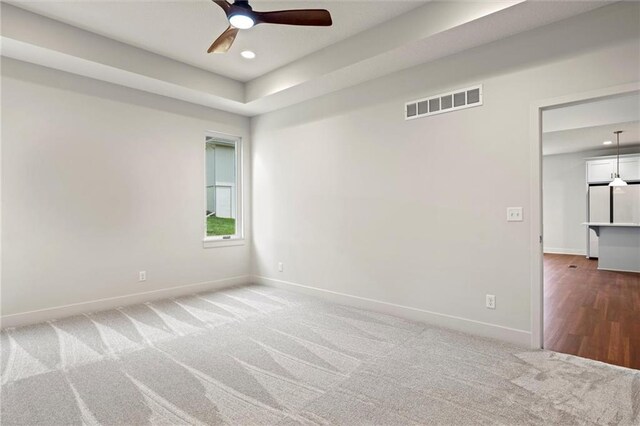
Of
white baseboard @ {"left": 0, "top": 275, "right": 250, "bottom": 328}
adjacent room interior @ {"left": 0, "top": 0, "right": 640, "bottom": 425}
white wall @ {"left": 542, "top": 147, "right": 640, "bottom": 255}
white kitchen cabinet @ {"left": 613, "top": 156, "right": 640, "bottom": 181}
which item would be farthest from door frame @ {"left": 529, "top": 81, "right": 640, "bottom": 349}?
white wall @ {"left": 542, "top": 147, "right": 640, "bottom": 255}

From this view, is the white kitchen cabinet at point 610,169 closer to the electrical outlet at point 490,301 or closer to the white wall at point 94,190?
the electrical outlet at point 490,301

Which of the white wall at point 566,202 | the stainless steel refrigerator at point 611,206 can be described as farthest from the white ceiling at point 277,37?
the white wall at point 566,202

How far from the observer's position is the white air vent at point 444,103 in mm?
3213

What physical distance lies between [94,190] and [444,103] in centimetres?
410

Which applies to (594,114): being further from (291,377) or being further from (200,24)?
(291,377)

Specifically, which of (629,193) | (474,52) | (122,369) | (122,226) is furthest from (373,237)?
(629,193)

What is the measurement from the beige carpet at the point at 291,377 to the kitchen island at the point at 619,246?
5.73m

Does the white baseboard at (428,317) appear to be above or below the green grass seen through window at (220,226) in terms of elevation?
below

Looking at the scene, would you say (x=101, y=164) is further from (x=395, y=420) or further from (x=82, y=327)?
(x=395, y=420)

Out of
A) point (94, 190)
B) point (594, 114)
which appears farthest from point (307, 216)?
point (594, 114)

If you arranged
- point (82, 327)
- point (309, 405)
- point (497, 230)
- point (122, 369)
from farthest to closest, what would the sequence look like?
point (82, 327), point (497, 230), point (122, 369), point (309, 405)

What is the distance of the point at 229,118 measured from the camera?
5.28 m

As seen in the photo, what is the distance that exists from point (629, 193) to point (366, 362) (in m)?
8.60

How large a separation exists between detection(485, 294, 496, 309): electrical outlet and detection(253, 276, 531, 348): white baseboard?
172mm
